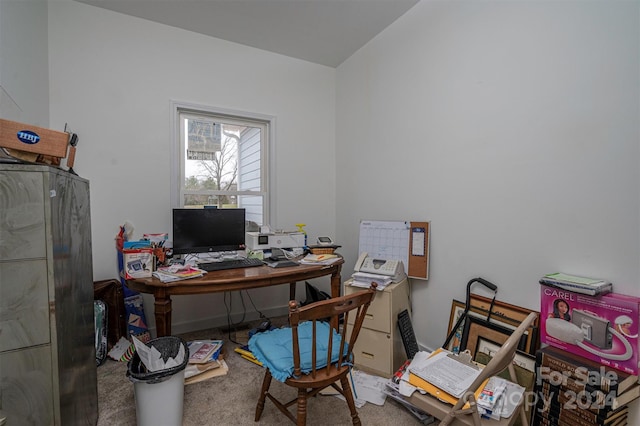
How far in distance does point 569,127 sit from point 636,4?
0.53 metres

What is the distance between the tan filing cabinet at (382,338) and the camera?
2.05 meters

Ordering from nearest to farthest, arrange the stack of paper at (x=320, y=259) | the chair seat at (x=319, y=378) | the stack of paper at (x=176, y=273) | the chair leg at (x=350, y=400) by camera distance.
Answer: the chair seat at (x=319, y=378) → the chair leg at (x=350, y=400) → the stack of paper at (x=176, y=273) → the stack of paper at (x=320, y=259)

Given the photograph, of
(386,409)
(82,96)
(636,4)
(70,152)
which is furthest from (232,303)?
(636,4)

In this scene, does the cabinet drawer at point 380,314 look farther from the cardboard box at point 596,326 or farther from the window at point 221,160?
the window at point 221,160

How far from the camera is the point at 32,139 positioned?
3.54 ft

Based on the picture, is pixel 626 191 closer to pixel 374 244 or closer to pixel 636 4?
pixel 636 4

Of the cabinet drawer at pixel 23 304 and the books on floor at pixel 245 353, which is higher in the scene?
the cabinet drawer at pixel 23 304

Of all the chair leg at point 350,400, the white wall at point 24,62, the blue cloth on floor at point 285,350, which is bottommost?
the chair leg at point 350,400

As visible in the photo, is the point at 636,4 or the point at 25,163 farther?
the point at 636,4

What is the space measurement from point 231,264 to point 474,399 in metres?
1.75

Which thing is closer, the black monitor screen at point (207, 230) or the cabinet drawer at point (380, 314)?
the cabinet drawer at point (380, 314)

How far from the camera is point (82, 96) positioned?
238 cm

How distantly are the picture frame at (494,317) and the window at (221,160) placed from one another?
2025 millimetres

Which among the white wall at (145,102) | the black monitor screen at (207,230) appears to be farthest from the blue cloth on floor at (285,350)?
the white wall at (145,102)
